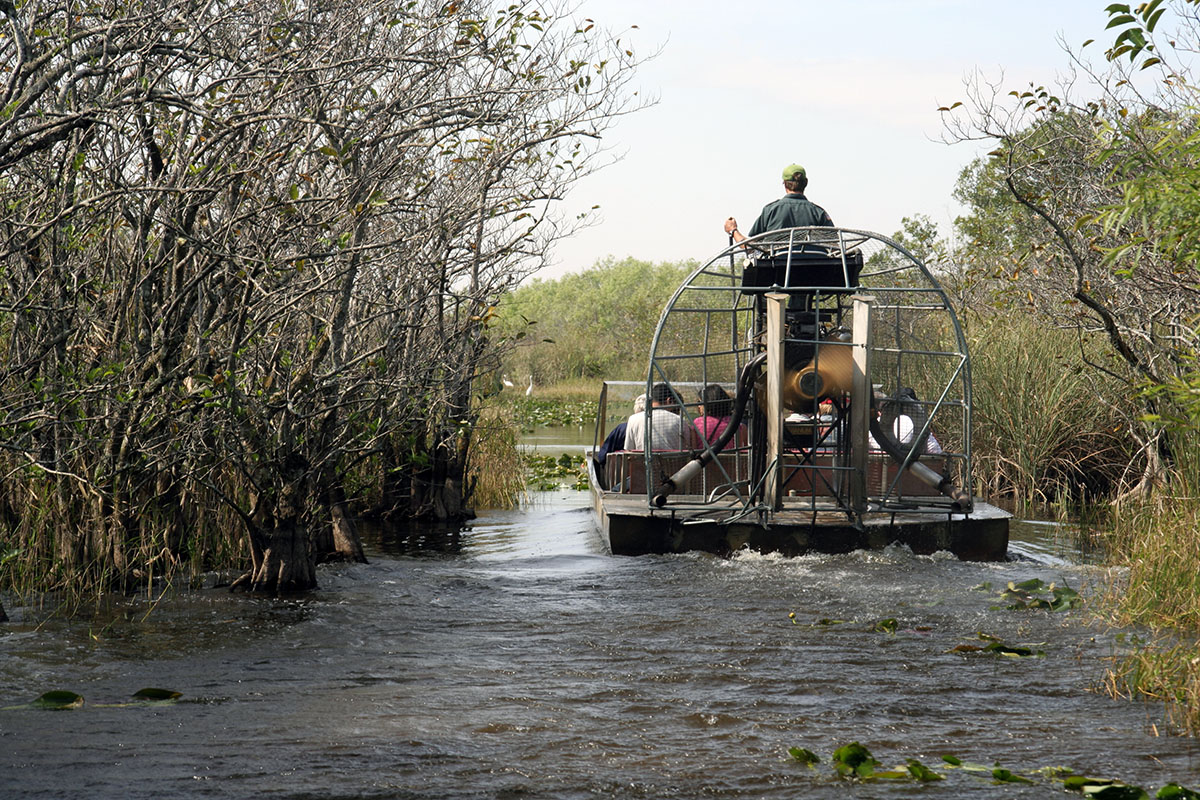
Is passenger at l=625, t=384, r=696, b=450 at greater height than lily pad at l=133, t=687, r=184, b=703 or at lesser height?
greater

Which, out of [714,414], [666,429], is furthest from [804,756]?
[714,414]

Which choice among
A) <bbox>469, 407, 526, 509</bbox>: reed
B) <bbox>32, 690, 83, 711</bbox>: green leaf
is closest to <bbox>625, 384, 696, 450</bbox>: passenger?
<bbox>469, 407, 526, 509</bbox>: reed

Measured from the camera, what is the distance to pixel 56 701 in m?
6.07

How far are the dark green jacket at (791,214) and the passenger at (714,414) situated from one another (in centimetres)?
159

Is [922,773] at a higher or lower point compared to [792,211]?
lower

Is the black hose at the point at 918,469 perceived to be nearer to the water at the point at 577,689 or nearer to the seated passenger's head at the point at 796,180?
the water at the point at 577,689

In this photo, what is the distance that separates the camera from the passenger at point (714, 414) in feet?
37.8

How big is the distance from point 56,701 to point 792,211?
24.9 ft

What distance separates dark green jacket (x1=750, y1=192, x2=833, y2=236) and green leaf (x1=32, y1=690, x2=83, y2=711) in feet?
23.7

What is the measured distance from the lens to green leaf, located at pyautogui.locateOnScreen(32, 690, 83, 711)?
607 centimetres

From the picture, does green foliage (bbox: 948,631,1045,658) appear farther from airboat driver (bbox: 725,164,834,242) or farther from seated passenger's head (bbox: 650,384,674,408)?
seated passenger's head (bbox: 650,384,674,408)

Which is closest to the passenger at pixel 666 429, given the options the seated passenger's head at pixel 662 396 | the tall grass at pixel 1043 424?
the seated passenger's head at pixel 662 396

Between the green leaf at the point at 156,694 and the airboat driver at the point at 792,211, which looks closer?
the green leaf at the point at 156,694

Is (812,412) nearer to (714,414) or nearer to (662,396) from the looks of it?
(714,414)
